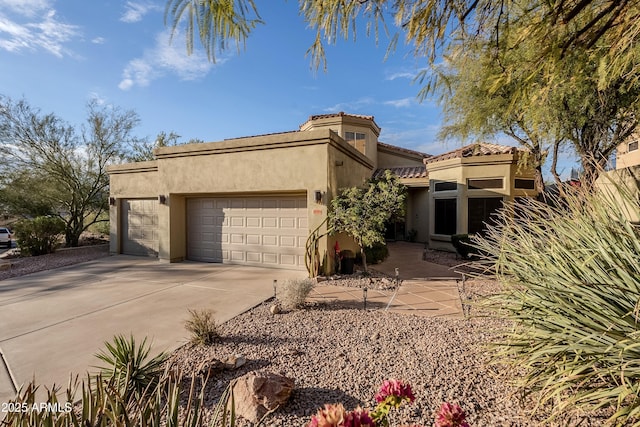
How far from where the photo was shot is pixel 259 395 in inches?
116

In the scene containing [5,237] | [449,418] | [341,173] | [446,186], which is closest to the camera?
[449,418]

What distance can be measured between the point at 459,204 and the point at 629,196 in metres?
10.9

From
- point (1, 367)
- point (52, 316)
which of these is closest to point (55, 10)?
point (52, 316)

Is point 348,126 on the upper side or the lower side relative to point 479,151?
upper

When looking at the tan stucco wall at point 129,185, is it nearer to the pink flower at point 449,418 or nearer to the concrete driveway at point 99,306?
the concrete driveway at point 99,306

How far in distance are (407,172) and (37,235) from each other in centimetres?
1984

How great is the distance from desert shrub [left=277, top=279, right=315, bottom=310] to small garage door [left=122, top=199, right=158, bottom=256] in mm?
9322

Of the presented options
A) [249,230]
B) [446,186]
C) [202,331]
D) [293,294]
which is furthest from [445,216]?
[202,331]

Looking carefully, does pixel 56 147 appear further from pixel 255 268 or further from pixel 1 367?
pixel 1 367

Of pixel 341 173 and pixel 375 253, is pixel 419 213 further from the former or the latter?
pixel 341 173

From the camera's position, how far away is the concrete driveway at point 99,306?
427 cm

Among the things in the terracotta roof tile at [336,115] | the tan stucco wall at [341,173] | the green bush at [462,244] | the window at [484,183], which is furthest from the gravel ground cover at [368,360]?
the terracotta roof tile at [336,115]

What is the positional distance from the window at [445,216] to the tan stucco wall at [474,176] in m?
0.22

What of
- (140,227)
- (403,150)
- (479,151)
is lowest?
(140,227)
